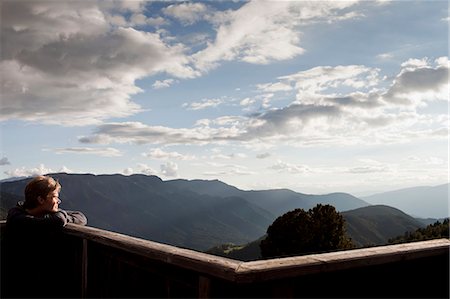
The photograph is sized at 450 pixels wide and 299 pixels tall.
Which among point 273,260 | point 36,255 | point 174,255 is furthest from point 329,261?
point 36,255

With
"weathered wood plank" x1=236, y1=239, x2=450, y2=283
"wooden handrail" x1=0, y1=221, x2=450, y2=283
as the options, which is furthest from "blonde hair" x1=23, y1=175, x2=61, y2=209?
"weathered wood plank" x1=236, y1=239, x2=450, y2=283

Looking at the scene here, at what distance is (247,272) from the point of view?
2.12 m

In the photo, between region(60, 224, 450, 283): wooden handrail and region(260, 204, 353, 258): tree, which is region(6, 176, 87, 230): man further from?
region(260, 204, 353, 258): tree

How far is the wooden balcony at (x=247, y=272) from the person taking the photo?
232 centimetres

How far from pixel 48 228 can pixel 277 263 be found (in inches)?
113

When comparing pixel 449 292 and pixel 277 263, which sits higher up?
pixel 277 263

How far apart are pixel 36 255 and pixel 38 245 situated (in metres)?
0.16

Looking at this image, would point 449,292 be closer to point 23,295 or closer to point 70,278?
point 70,278

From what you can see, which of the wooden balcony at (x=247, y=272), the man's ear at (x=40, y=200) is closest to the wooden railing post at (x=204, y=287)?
the wooden balcony at (x=247, y=272)

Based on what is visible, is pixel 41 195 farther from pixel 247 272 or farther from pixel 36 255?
pixel 247 272

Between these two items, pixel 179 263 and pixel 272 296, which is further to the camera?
pixel 179 263

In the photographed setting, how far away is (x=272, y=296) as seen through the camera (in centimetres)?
234

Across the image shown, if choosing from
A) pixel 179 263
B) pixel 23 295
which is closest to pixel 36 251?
pixel 23 295

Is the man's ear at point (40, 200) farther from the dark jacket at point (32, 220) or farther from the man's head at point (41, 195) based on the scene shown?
the dark jacket at point (32, 220)
